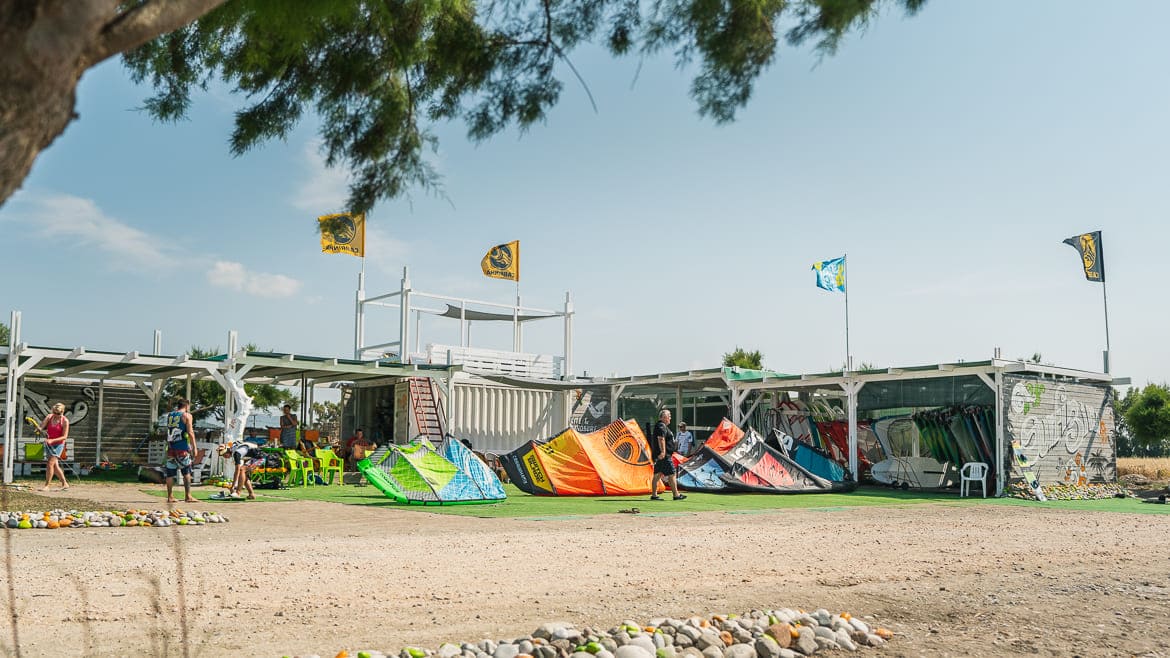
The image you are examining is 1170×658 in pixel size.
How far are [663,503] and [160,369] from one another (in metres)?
12.0

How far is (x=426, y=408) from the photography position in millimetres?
23250

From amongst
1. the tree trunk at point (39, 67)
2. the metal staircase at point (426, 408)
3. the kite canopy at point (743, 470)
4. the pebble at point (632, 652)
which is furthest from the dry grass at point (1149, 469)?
the tree trunk at point (39, 67)

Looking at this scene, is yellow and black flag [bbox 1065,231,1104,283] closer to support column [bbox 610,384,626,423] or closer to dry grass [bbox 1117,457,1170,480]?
dry grass [bbox 1117,457,1170,480]

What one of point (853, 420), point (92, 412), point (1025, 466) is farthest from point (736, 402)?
point (92, 412)

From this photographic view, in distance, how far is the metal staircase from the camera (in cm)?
2300

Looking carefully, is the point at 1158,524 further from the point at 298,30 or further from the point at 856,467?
the point at 298,30

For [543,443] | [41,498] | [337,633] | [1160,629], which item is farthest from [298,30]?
[543,443]

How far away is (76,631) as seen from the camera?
4.95 metres

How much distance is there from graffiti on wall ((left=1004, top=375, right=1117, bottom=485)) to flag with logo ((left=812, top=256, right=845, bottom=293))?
8.05m

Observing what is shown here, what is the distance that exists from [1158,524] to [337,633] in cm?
1162

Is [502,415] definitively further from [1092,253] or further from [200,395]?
[1092,253]

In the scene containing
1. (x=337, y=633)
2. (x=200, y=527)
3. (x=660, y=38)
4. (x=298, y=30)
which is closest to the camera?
(x=298, y=30)

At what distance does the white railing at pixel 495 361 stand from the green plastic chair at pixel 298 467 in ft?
19.4

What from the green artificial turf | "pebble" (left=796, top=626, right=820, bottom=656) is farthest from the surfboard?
"pebble" (left=796, top=626, right=820, bottom=656)
